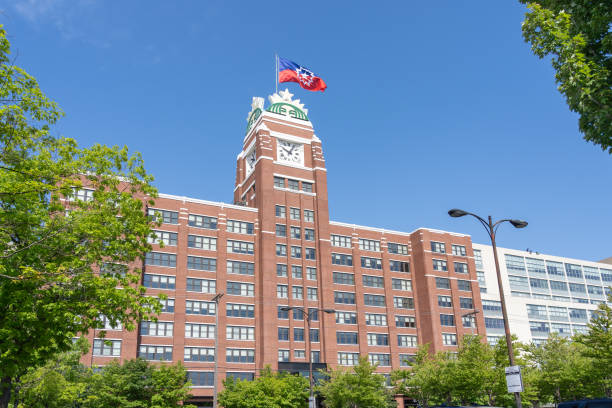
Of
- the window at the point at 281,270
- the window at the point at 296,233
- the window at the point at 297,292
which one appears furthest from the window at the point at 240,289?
the window at the point at 296,233

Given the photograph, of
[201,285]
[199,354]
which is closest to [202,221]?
[201,285]

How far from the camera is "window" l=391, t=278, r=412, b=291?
77438 mm

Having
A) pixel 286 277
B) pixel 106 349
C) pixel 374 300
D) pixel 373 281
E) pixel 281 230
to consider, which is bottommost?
pixel 106 349

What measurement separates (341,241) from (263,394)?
1242 inches

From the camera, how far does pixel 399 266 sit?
7919 cm

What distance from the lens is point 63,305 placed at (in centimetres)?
1819

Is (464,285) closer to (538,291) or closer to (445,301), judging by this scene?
(445,301)

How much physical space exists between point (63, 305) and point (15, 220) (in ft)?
11.0

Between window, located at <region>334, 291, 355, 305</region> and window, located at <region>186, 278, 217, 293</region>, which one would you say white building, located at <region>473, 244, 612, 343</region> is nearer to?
window, located at <region>334, 291, 355, 305</region>

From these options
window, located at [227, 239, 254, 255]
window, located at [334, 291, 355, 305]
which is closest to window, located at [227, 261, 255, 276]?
window, located at [227, 239, 254, 255]

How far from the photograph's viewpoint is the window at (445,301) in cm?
7706

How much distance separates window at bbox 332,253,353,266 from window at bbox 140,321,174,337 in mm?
24836

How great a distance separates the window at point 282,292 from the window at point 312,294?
3008mm

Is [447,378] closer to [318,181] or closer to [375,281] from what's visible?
[375,281]
